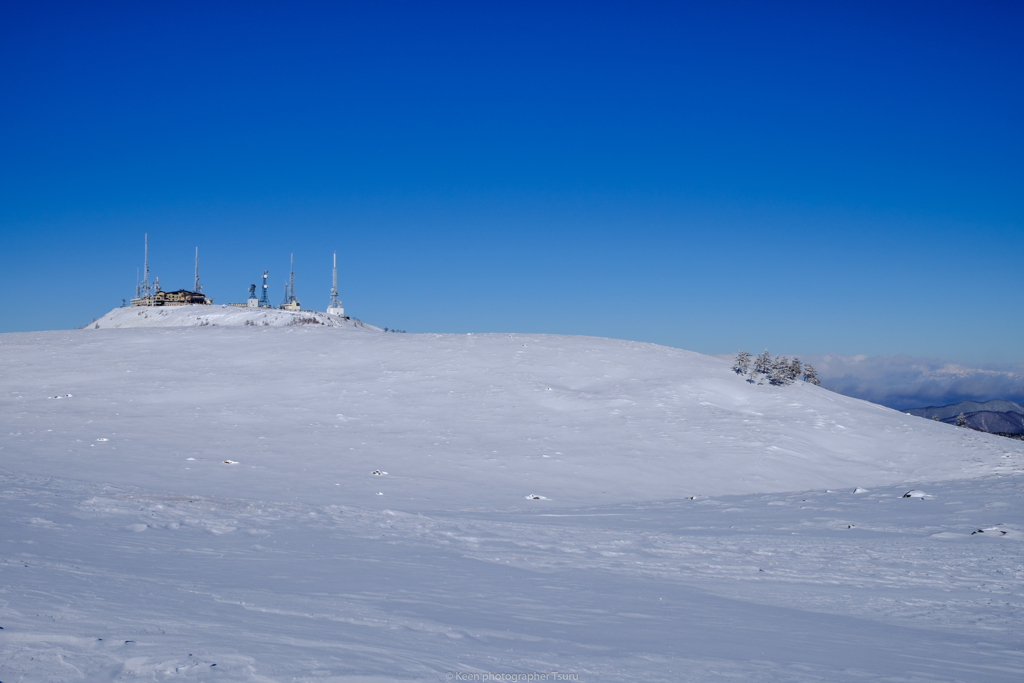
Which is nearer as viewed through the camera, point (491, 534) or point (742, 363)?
point (491, 534)

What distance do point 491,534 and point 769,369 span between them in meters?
22.1

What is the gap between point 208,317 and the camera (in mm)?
64625

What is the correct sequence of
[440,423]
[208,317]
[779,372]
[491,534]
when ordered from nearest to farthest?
[491,534]
[440,423]
[779,372]
[208,317]

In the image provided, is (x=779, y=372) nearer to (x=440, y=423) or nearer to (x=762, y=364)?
(x=762, y=364)

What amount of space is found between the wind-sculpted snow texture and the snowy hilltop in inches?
1470

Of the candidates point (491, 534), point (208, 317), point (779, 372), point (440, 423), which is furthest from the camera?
point (208, 317)

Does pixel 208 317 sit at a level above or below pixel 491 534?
above

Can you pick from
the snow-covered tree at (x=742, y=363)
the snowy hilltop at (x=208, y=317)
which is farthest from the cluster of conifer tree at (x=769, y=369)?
the snowy hilltop at (x=208, y=317)

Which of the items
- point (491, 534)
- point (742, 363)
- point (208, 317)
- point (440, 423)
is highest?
point (208, 317)

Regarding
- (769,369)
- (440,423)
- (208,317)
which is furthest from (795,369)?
(208,317)

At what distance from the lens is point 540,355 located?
Answer: 101 ft

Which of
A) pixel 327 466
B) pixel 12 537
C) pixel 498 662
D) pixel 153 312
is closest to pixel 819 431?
pixel 327 466

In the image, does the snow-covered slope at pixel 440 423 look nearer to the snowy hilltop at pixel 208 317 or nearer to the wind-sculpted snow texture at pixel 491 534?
the wind-sculpted snow texture at pixel 491 534

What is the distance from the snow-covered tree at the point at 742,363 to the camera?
97.1 ft
